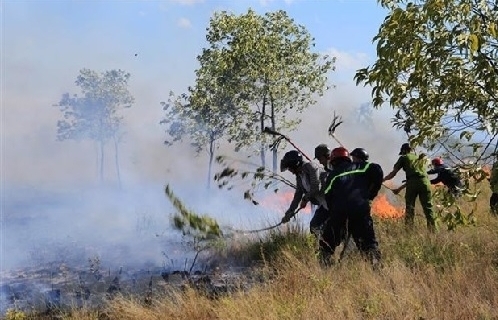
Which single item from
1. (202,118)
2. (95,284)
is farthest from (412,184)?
(202,118)

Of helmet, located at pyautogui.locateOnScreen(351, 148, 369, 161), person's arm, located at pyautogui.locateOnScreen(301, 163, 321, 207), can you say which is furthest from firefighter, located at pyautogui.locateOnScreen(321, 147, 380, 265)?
helmet, located at pyautogui.locateOnScreen(351, 148, 369, 161)

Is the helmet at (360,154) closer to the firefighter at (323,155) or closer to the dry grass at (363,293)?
the firefighter at (323,155)

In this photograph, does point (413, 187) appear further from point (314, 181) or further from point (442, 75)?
point (442, 75)

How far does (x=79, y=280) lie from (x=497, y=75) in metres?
5.81

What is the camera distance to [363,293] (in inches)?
183

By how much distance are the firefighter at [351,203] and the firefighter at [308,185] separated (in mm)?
552

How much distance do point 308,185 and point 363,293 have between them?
2.09 meters

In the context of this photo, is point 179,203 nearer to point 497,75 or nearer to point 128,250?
point 497,75

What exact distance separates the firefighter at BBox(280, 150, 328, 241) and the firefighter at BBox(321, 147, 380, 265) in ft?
1.81

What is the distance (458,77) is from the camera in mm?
4156

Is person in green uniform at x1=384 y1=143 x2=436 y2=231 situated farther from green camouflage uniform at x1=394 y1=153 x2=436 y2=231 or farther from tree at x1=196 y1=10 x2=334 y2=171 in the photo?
tree at x1=196 y1=10 x2=334 y2=171

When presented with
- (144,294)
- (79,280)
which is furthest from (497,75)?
(79,280)

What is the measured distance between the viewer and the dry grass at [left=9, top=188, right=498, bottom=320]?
4.18m

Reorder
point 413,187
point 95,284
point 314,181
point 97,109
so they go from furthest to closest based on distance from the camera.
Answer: point 97,109, point 413,187, point 95,284, point 314,181
